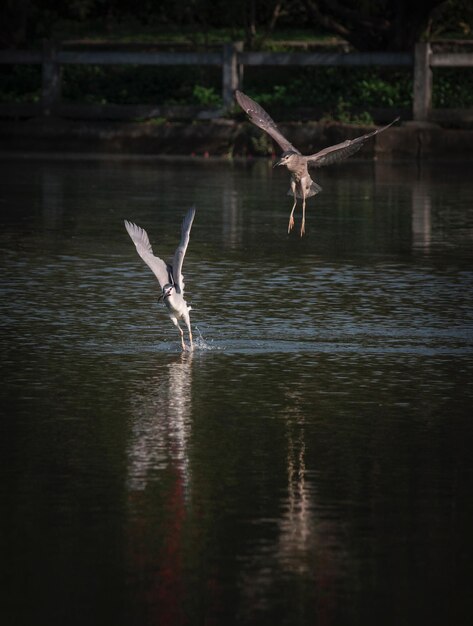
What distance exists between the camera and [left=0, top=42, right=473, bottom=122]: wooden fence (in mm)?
34156

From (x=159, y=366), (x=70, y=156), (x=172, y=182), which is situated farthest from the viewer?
(x=70, y=156)

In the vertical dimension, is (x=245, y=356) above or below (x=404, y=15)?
below

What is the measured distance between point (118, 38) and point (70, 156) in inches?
Result: 565

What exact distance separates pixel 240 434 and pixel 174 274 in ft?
9.02

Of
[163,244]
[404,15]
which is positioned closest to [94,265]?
[163,244]

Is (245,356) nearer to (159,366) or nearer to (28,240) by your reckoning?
(159,366)

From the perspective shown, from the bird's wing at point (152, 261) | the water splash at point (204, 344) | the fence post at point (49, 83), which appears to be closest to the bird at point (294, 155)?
the water splash at point (204, 344)

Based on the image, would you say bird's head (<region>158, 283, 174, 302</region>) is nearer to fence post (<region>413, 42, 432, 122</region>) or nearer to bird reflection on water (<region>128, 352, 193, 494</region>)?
bird reflection on water (<region>128, 352, 193, 494</region>)

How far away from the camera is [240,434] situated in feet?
30.5

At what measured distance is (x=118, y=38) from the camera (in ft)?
156

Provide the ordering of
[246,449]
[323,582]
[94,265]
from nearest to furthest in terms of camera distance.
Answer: [323,582]
[246,449]
[94,265]

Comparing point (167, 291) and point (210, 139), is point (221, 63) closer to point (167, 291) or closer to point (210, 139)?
point (210, 139)

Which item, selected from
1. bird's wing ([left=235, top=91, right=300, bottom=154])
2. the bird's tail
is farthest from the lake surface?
bird's wing ([left=235, top=91, right=300, bottom=154])

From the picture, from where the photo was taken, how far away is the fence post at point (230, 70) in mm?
35062
